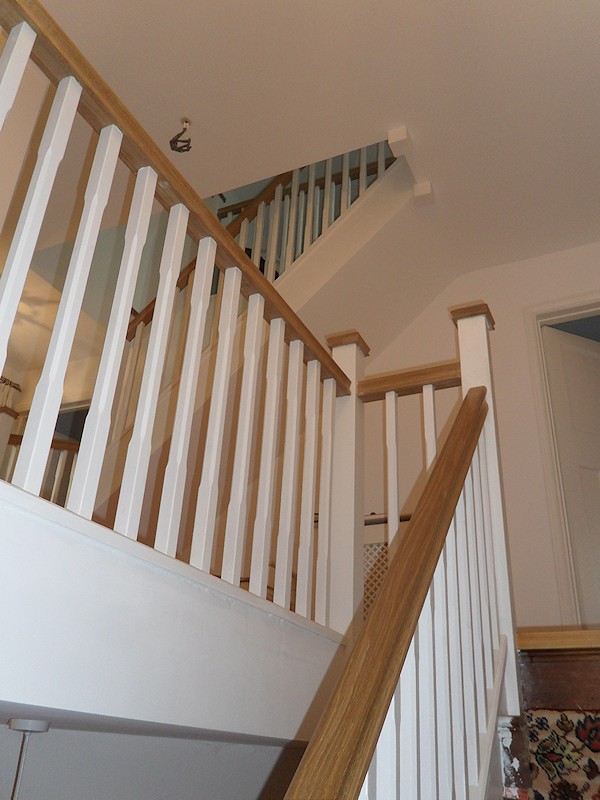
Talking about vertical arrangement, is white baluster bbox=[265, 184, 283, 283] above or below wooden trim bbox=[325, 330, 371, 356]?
above

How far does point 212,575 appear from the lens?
1488mm

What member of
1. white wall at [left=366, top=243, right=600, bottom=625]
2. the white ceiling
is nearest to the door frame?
white wall at [left=366, top=243, right=600, bottom=625]

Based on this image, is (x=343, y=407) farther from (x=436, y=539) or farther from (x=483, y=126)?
(x=483, y=126)

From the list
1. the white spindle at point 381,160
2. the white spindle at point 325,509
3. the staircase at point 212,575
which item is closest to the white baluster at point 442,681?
the staircase at point 212,575

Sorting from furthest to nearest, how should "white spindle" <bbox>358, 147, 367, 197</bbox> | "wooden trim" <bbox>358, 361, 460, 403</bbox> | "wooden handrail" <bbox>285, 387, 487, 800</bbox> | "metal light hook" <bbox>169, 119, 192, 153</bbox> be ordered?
"white spindle" <bbox>358, 147, 367, 197</bbox> → "metal light hook" <bbox>169, 119, 192, 153</bbox> → "wooden trim" <bbox>358, 361, 460, 403</bbox> → "wooden handrail" <bbox>285, 387, 487, 800</bbox>

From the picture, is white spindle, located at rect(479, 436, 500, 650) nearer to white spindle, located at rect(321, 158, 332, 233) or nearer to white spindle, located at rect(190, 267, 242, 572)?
white spindle, located at rect(190, 267, 242, 572)

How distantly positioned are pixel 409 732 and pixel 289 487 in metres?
0.93

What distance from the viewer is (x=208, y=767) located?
2.39 m

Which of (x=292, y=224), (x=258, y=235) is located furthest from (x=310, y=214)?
(x=258, y=235)

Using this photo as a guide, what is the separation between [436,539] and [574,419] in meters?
Result: 3.07

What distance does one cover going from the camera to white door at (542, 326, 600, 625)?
141 inches

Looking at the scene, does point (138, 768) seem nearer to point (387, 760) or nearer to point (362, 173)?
point (387, 760)

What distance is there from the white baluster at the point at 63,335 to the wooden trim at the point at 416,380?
1.21 metres

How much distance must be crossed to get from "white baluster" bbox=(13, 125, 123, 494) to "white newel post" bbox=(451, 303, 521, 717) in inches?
47.6
